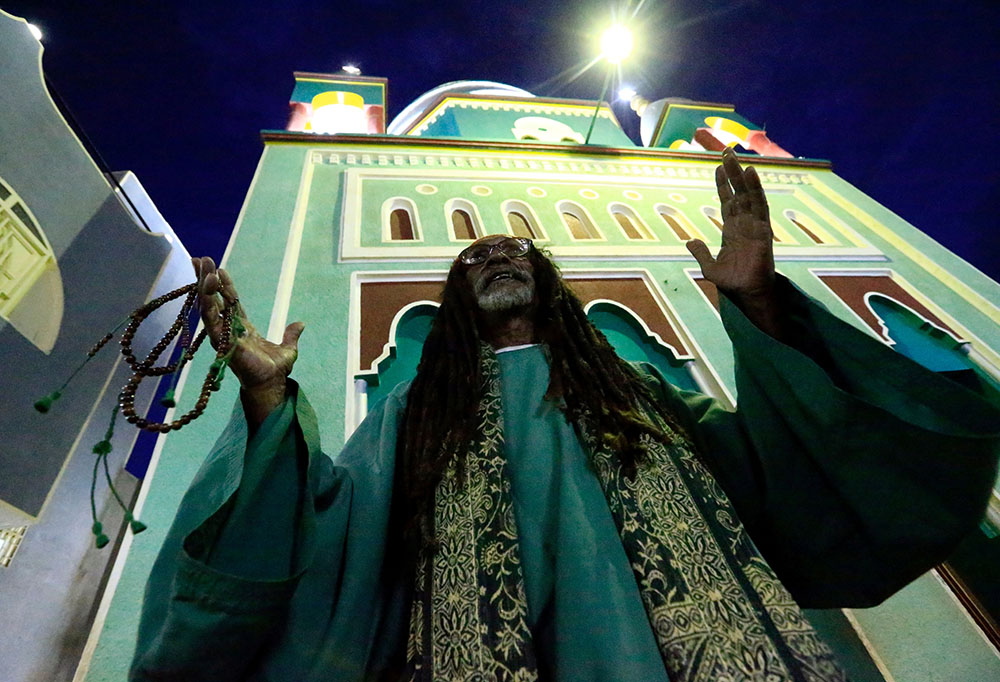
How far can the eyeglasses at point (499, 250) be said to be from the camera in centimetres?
242

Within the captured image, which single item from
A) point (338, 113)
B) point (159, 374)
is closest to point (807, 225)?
point (159, 374)

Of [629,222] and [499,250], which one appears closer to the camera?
[499,250]

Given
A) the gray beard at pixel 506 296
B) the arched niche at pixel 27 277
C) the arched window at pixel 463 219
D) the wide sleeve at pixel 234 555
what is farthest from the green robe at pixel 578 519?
the arched niche at pixel 27 277

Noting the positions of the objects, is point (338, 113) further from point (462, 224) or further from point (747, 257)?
point (747, 257)

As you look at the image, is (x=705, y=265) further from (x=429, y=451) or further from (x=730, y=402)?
(x=730, y=402)

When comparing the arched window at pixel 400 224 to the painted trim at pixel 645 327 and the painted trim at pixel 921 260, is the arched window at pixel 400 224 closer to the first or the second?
the painted trim at pixel 645 327

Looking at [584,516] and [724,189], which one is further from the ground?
[724,189]

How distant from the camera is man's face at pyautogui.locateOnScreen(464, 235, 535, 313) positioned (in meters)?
2.20

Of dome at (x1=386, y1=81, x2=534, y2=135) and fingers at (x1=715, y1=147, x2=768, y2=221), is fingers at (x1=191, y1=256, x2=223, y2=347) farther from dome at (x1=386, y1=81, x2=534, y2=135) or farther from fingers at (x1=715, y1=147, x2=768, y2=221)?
dome at (x1=386, y1=81, x2=534, y2=135)

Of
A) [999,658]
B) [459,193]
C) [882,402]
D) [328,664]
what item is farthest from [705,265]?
[459,193]

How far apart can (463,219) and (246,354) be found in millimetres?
4179

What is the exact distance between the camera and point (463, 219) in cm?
536

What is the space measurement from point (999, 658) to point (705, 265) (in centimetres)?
258

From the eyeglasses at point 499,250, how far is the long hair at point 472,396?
7cm
